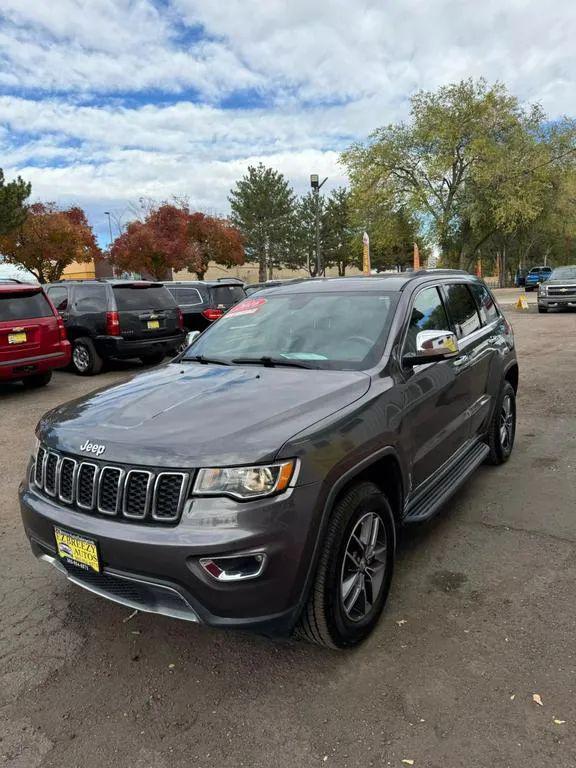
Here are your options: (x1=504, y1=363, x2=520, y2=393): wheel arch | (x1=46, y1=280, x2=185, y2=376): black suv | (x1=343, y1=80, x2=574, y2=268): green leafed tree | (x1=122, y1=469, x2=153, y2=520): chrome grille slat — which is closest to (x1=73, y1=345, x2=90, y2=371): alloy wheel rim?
(x1=46, y1=280, x2=185, y2=376): black suv

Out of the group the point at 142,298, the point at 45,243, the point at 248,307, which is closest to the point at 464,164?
the point at 45,243

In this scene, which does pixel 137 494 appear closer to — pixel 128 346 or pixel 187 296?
pixel 128 346

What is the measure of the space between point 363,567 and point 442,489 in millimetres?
1088

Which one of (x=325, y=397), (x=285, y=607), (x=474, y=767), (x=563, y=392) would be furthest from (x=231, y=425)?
(x=563, y=392)

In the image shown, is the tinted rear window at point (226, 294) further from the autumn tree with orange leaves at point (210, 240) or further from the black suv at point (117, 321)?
the autumn tree with orange leaves at point (210, 240)

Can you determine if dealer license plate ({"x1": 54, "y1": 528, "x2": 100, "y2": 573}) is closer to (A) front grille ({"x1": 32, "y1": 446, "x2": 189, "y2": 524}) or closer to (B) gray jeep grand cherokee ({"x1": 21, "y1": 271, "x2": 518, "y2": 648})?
(B) gray jeep grand cherokee ({"x1": 21, "y1": 271, "x2": 518, "y2": 648})

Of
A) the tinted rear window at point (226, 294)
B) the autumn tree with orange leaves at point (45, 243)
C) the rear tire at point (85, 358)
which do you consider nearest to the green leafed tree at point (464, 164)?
the autumn tree with orange leaves at point (45, 243)

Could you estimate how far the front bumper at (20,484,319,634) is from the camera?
86.4 inches

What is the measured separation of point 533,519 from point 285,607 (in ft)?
8.06

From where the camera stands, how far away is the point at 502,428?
5.06 metres

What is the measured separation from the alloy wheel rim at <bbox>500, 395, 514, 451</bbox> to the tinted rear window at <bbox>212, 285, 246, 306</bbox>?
30.1ft

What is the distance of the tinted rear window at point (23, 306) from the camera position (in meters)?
8.37

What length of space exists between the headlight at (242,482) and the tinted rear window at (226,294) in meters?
11.6

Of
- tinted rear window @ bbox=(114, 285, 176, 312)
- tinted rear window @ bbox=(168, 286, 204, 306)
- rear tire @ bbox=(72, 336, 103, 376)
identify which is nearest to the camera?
tinted rear window @ bbox=(114, 285, 176, 312)
